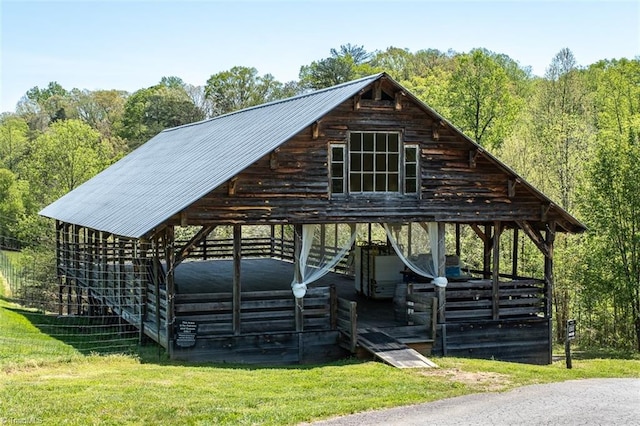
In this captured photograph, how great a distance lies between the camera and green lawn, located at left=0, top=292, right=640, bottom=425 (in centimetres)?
1148

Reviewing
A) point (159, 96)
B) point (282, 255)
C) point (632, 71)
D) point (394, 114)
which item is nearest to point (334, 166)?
point (394, 114)

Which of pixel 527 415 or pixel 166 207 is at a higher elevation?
pixel 166 207

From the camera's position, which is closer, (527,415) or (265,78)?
(527,415)

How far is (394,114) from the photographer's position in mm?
18375

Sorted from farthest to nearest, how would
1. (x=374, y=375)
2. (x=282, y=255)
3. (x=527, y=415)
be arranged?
(x=282, y=255) < (x=374, y=375) < (x=527, y=415)

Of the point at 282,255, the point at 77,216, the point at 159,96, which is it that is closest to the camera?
the point at 77,216

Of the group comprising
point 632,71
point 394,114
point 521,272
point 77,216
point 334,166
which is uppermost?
point 632,71

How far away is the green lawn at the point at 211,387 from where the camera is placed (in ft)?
37.7

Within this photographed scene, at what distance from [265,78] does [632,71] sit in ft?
116

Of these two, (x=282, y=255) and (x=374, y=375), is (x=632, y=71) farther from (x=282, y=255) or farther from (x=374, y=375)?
(x=374, y=375)

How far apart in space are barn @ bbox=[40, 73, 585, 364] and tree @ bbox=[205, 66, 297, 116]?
5020 cm

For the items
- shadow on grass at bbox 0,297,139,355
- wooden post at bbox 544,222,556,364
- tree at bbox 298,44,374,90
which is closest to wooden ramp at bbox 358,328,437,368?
wooden post at bbox 544,222,556,364

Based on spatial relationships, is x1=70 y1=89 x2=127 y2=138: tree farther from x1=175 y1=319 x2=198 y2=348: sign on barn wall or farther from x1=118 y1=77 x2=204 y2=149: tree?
x1=175 y1=319 x2=198 y2=348: sign on barn wall

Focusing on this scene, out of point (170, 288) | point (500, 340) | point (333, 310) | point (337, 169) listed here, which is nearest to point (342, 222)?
point (337, 169)
